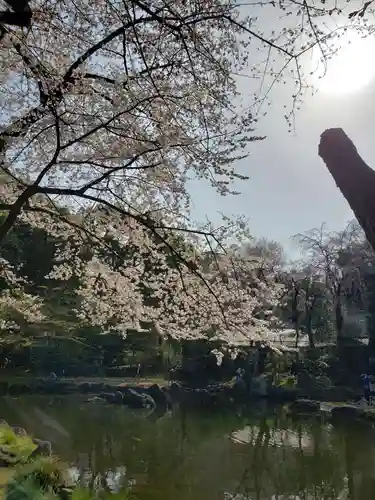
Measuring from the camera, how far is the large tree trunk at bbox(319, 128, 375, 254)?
1.80m

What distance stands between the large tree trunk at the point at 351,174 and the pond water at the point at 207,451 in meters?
6.33

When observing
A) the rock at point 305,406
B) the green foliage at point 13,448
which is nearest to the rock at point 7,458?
the green foliage at point 13,448

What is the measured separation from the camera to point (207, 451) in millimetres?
10125

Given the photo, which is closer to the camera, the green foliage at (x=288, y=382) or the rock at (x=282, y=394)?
the rock at (x=282, y=394)

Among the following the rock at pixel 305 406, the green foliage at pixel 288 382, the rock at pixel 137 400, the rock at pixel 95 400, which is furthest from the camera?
the green foliage at pixel 288 382

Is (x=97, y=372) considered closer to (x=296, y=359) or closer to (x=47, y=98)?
(x=296, y=359)

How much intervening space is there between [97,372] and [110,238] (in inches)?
617

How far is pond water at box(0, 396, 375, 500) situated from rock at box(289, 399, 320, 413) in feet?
1.75

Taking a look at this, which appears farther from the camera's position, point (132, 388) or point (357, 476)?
point (132, 388)

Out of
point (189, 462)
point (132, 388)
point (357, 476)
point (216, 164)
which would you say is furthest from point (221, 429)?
point (216, 164)

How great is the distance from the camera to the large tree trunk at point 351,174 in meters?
1.80

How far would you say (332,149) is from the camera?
1950 millimetres

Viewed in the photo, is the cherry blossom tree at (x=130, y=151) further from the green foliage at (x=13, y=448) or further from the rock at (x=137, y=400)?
the rock at (x=137, y=400)

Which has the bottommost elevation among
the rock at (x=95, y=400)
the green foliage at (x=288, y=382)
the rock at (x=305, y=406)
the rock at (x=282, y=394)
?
the rock at (x=95, y=400)
